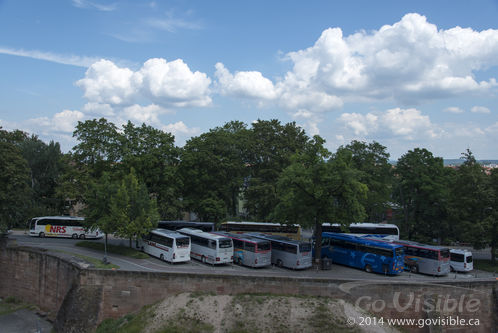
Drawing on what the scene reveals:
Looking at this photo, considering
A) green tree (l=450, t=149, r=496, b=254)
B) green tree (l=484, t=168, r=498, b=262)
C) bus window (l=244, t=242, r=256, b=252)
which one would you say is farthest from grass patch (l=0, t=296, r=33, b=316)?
Result: green tree (l=484, t=168, r=498, b=262)

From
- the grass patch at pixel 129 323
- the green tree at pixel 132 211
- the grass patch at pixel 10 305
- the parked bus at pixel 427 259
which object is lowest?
the grass patch at pixel 10 305

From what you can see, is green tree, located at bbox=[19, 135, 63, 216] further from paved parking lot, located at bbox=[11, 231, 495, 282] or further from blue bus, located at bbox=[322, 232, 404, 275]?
blue bus, located at bbox=[322, 232, 404, 275]

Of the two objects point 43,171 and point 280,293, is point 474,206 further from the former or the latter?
point 43,171

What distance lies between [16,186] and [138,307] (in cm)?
2163

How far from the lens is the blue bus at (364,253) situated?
29562 millimetres

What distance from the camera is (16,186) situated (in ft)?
123

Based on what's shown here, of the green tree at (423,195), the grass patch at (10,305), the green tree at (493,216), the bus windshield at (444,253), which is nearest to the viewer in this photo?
the bus windshield at (444,253)

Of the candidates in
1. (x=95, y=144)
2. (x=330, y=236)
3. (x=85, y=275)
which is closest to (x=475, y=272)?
(x=330, y=236)

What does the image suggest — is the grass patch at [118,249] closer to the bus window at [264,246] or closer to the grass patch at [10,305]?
the grass patch at [10,305]

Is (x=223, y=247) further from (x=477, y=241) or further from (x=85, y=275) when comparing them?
(x=477, y=241)

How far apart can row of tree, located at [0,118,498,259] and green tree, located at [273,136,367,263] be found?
87mm

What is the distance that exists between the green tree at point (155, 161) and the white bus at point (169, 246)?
8418 millimetres

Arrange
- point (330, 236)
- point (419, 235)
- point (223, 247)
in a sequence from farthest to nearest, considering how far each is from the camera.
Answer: point (419, 235), point (330, 236), point (223, 247)

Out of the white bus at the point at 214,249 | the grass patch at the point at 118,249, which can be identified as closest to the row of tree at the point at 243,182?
the grass patch at the point at 118,249
